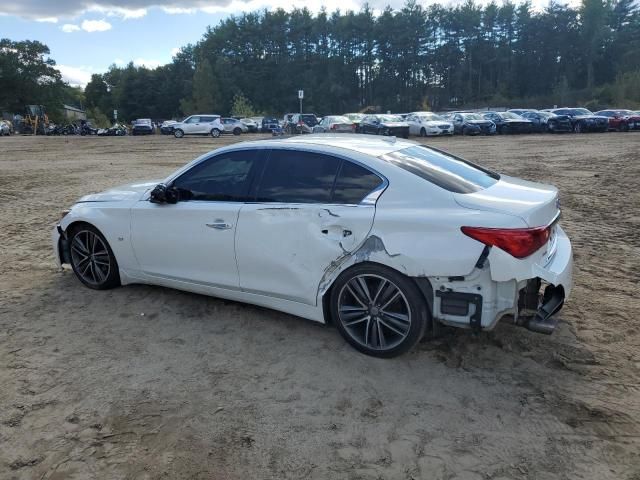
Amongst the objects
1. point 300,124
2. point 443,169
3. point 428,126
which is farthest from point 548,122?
point 443,169

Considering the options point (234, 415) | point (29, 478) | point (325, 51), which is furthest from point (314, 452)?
point (325, 51)

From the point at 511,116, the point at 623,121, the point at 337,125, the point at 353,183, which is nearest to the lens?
the point at 353,183

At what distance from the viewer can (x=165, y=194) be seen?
4.59 m

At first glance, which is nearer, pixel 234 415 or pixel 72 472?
pixel 72 472

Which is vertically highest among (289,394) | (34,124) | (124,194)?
(34,124)

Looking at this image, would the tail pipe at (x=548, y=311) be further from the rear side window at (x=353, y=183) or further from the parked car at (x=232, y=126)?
the parked car at (x=232, y=126)

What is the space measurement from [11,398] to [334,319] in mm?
2215

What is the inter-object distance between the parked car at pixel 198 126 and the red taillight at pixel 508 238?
135 feet

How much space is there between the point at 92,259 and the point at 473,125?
34.1 metres

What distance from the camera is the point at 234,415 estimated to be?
10.5 ft

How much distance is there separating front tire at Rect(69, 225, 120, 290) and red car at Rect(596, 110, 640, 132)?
36128mm

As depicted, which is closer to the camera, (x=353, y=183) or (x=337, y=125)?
(x=353, y=183)

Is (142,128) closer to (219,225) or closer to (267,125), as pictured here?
(267,125)

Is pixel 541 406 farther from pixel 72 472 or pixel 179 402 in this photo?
pixel 72 472
